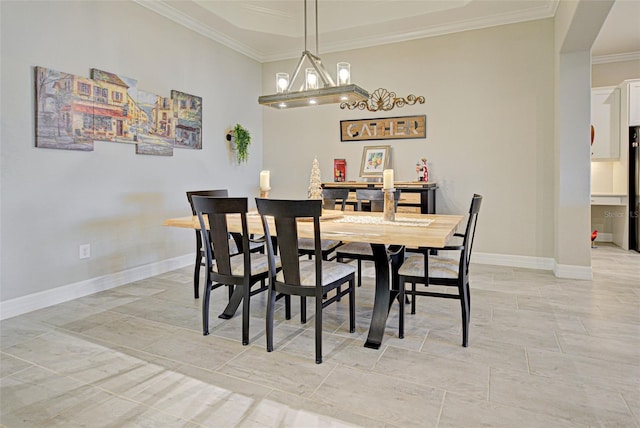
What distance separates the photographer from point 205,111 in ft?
15.7

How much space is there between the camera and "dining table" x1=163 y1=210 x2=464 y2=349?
2127mm

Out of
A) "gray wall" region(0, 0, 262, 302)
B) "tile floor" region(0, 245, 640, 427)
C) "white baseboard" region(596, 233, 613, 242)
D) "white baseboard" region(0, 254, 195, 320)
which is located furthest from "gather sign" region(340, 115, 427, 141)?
"white baseboard" region(596, 233, 613, 242)

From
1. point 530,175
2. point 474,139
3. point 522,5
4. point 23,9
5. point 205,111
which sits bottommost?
point 530,175

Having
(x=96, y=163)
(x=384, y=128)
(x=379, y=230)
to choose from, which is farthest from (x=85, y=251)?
(x=384, y=128)

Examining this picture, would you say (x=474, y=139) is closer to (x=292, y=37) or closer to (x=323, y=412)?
(x=292, y=37)

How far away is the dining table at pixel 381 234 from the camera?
2127 millimetres

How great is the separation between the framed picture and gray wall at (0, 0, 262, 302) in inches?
72.6

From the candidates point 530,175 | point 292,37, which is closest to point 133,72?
point 292,37

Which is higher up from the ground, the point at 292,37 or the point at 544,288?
the point at 292,37

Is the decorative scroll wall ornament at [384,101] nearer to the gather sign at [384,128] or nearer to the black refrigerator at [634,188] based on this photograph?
the gather sign at [384,128]

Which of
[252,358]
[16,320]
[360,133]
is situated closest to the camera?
[252,358]

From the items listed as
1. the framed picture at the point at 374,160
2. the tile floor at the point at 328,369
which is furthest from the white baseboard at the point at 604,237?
A: the framed picture at the point at 374,160

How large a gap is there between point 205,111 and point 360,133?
6.53 ft

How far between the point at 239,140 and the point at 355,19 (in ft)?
6.84
